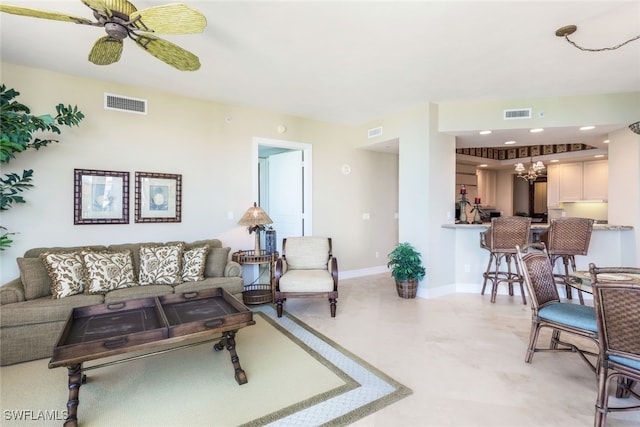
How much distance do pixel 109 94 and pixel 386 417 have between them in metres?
4.30

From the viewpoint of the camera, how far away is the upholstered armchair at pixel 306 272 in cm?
361

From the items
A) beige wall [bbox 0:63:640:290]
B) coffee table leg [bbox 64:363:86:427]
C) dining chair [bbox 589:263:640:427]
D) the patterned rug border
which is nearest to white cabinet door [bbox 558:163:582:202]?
beige wall [bbox 0:63:640:290]

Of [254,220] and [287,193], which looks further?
[287,193]

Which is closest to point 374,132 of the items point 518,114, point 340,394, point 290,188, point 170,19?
point 290,188

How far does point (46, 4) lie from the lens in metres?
2.25

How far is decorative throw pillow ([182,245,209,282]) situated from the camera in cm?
347

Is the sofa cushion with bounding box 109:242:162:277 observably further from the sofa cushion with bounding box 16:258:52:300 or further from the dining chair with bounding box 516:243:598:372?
the dining chair with bounding box 516:243:598:372

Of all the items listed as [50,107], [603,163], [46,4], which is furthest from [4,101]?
[603,163]

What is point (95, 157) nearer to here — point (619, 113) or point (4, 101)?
point (4, 101)

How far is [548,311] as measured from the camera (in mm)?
2373

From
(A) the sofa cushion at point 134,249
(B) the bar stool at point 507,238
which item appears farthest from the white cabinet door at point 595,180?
(A) the sofa cushion at point 134,249

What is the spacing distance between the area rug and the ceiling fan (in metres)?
2.41

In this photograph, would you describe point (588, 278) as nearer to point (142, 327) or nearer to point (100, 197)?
point (142, 327)

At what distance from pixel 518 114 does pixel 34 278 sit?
19.7 ft
